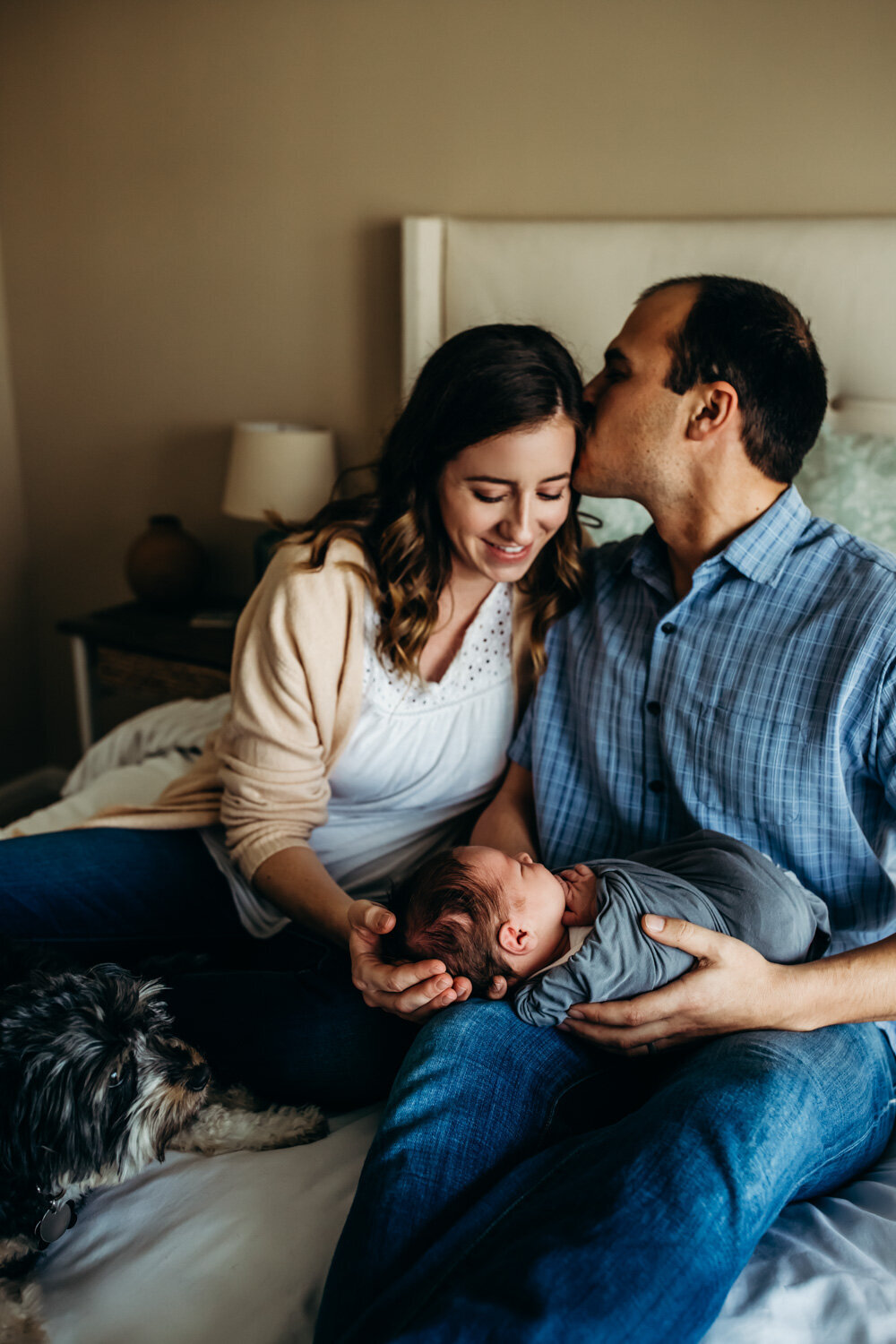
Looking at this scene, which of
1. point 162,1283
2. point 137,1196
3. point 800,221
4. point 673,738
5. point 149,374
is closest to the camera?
point 162,1283

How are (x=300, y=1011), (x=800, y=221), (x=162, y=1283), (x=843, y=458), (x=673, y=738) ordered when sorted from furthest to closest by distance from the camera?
(x=800, y=221) < (x=843, y=458) < (x=673, y=738) < (x=300, y=1011) < (x=162, y=1283)

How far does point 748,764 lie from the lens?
4.44ft

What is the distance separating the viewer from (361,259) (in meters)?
2.62

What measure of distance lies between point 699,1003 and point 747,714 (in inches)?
16.7

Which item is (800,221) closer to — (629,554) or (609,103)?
(609,103)

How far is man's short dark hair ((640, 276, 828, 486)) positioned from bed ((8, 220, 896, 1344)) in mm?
441

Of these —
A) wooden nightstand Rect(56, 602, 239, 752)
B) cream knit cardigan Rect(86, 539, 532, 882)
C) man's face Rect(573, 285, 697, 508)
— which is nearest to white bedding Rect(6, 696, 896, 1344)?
cream knit cardigan Rect(86, 539, 532, 882)

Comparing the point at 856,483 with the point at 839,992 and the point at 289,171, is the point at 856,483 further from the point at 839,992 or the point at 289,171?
the point at 289,171

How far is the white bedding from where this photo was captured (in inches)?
35.2

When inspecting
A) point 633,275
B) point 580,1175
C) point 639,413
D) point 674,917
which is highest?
point 633,275

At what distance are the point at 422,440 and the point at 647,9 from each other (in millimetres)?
1302

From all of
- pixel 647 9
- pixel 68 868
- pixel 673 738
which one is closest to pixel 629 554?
pixel 673 738

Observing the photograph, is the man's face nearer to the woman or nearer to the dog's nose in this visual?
the woman

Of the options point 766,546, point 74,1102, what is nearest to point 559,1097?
point 74,1102
